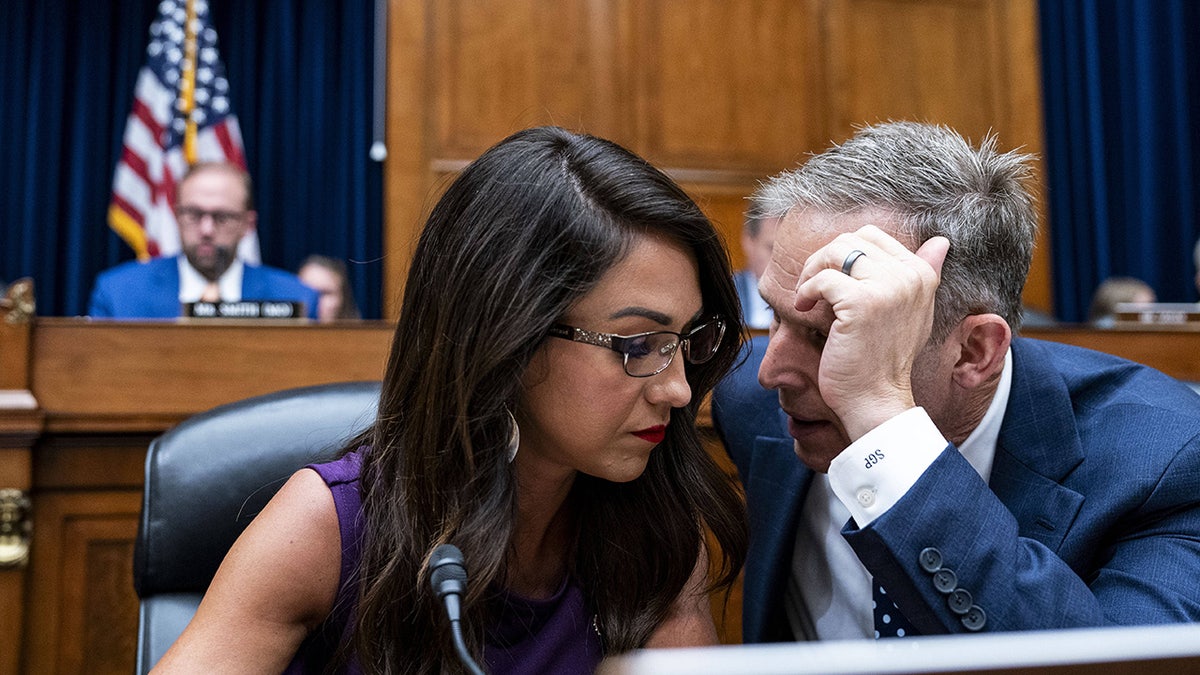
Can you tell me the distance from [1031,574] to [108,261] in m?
5.21

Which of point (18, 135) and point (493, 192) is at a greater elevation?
point (18, 135)

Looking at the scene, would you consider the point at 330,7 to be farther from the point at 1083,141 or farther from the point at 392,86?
the point at 1083,141

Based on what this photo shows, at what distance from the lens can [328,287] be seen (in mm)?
4461

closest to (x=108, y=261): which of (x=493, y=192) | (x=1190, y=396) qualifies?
(x=493, y=192)

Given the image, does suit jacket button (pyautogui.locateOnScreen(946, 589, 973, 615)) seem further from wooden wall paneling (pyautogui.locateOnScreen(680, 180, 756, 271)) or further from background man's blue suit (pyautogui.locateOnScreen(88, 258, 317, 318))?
wooden wall paneling (pyautogui.locateOnScreen(680, 180, 756, 271))

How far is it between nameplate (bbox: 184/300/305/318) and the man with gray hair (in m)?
1.13

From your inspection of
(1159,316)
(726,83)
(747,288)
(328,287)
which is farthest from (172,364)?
(726,83)

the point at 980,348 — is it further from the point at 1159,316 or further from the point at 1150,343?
the point at 1159,316

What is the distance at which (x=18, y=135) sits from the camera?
5.23m

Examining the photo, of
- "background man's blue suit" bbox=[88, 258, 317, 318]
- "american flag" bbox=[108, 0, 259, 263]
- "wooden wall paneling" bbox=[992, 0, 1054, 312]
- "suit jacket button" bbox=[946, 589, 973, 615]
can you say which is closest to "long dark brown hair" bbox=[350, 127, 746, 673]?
"suit jacket button" bbox=[946, 589, 973, 615]

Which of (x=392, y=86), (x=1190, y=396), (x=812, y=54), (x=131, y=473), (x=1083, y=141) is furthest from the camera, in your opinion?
(x=1083, y=141)

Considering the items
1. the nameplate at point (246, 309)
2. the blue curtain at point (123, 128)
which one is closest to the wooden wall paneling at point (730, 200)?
the blue curtain at point (123, 128)

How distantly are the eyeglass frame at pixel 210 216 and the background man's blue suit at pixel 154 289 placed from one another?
214 mm

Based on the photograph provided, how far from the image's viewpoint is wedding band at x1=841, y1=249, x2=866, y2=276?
45.2 inches
